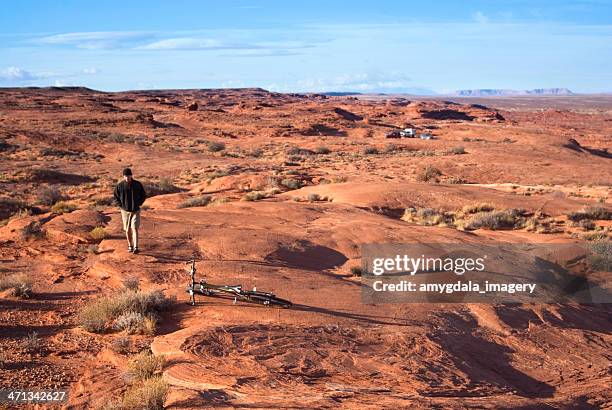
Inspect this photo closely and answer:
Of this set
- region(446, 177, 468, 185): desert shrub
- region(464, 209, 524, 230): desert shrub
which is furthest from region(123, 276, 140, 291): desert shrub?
region(446, 177, 468, 185): desert shrub

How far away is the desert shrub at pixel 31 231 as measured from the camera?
12336mm

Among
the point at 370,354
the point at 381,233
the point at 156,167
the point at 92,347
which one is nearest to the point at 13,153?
the point at 156,167

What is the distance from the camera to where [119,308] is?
781 centimetres

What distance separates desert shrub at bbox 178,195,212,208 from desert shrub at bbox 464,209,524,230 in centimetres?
811

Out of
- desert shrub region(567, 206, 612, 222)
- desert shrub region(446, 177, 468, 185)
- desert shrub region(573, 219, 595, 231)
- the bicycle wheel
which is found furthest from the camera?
desert shrub region(446, 177, 468, 185)

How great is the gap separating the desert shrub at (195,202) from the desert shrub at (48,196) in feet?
20.0

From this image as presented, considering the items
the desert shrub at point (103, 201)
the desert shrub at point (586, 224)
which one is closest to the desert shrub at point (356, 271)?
the desert shrub at point (586, 224)

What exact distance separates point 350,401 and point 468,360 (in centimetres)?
226

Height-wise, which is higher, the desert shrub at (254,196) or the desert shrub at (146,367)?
the desert shrub at (254,196)

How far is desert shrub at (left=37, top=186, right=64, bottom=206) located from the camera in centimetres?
2083

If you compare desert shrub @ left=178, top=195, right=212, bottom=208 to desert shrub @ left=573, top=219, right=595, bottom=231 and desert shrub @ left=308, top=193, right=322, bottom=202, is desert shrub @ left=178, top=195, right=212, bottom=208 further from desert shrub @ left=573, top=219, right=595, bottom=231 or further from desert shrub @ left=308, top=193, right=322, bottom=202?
desert shrub @ left=573, top=219, right=595, bottom=231

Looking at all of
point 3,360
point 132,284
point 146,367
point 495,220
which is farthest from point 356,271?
Result: point 495,220

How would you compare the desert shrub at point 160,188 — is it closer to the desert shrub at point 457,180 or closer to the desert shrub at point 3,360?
the desert shrub at point 457,180

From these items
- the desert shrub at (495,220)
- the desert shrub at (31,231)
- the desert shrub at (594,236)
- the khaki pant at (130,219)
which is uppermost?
the khaki pant at (130,219)
